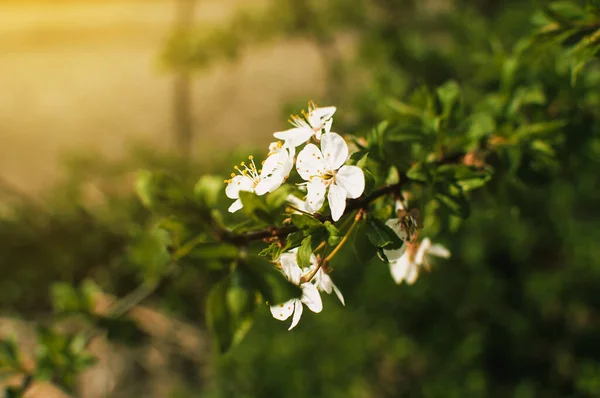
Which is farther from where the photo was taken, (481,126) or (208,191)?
(481,126)

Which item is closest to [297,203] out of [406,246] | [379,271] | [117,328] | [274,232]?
[274,232]

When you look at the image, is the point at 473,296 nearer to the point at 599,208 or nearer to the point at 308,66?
the point at 599,208

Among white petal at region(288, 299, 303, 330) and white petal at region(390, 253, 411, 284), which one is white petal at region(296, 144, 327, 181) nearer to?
white petal at region(288, 299, 303, 330)

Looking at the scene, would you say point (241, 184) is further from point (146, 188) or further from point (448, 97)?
point (448, 97)

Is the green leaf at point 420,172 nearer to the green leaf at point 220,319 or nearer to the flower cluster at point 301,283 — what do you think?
the flower cluster at point 301,283

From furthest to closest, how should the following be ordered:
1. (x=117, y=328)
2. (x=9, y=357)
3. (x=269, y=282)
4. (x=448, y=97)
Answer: (x=117, y=328) < (x=9, y=357) < (x=448, y=97) < (x=269, y=282)
